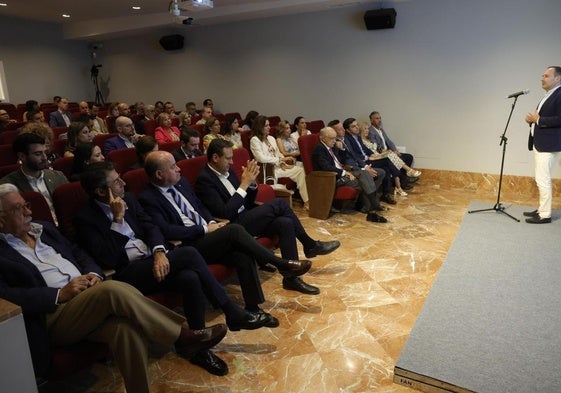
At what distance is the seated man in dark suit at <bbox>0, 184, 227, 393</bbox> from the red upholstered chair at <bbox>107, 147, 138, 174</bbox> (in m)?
1.83

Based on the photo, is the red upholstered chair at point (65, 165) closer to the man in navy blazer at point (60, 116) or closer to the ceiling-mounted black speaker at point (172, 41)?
the man in navy blazer at point (60, 116)

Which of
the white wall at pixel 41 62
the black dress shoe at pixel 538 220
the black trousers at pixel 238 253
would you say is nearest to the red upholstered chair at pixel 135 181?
the black trousers at pixel 238 253

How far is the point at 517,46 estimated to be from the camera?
539 cm

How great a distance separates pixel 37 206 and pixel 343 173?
10.5ft

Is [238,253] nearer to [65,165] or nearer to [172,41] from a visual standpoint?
[65,165]

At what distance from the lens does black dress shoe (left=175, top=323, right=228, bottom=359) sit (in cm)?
203

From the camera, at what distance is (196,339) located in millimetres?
2051

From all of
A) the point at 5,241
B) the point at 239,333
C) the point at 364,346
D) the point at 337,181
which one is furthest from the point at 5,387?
the point at 337,181

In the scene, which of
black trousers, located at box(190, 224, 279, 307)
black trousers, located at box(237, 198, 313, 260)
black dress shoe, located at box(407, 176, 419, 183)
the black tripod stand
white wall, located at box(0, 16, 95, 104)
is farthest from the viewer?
the black tripod stand

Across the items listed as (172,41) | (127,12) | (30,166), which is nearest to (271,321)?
(30,166)

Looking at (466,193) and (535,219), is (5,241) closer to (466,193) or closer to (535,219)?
(535,219)

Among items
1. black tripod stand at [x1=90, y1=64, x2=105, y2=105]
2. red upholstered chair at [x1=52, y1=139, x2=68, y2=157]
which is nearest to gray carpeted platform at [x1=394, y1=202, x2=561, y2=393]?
red upholstered chair at [x1=52, y1=139, x2=68, y2=157]

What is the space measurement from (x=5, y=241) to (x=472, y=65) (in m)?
5.84

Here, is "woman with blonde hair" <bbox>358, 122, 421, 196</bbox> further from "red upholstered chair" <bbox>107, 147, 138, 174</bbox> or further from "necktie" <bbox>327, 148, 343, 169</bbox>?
"red upholstered chair" <bbox>107, 147, 138, 174</bbox>
